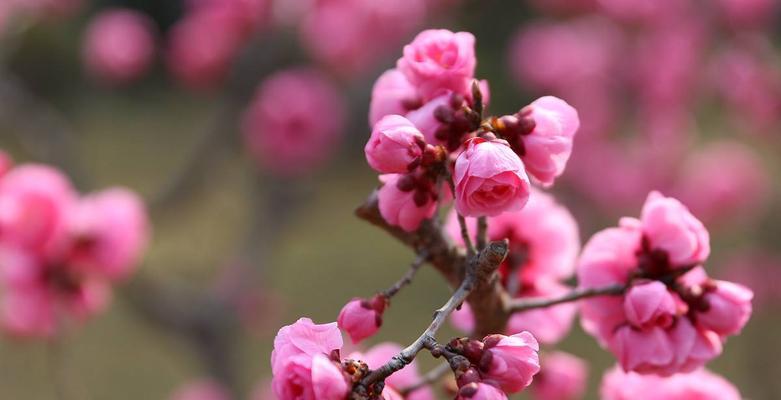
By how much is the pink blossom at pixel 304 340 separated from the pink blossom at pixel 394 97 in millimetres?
173

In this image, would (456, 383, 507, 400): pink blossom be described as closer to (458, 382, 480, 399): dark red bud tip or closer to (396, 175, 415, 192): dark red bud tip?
(458, 382, 480, 399): dark red bud tip

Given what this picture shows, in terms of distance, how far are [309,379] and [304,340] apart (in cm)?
2


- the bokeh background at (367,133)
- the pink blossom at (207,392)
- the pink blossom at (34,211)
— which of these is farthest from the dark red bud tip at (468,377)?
the pink blossom at (207,392)

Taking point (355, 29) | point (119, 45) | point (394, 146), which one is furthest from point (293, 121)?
point (394, 146)

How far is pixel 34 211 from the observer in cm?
119

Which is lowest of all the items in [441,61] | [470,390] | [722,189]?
[722,189]

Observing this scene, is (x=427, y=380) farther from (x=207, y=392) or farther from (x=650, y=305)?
(x=207, y=392)

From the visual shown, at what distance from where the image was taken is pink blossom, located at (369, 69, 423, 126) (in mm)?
613

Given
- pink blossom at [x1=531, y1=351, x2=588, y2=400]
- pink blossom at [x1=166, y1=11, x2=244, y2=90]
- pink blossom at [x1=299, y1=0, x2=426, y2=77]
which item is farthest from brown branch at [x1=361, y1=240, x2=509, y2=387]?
pink blossom at [x1=166, y1=11, x2=244, y2=90]

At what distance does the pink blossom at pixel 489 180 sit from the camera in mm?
508

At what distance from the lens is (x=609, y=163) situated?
9.94ft

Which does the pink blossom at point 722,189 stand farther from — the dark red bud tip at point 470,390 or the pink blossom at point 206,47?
the dark red bud tip at point 470,390

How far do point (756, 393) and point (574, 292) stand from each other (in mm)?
2445

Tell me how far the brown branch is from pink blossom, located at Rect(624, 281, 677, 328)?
10 cm
